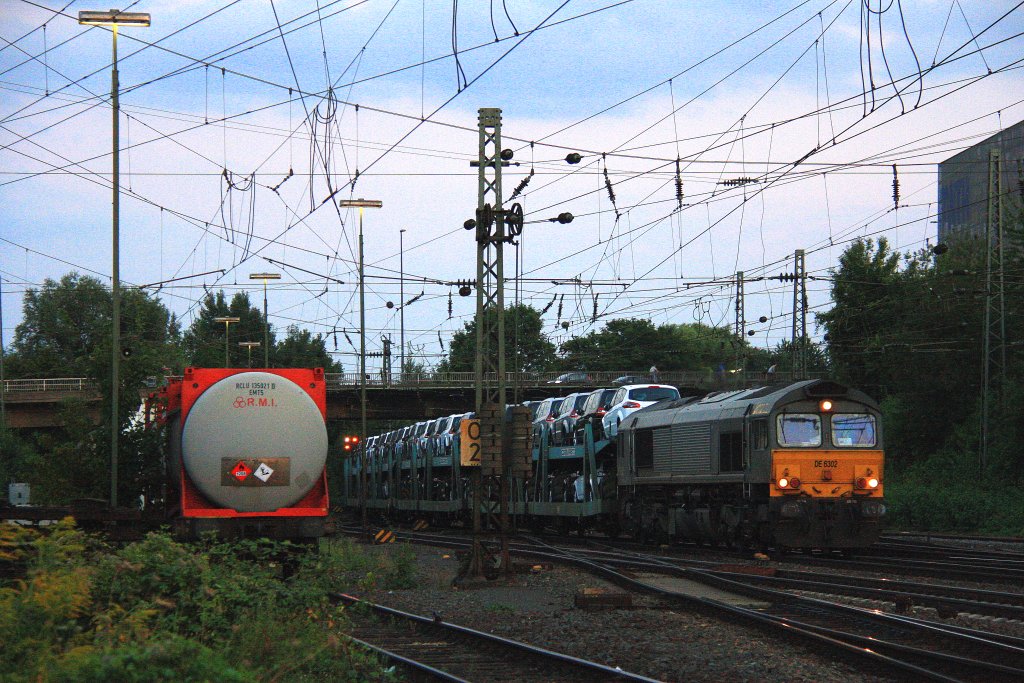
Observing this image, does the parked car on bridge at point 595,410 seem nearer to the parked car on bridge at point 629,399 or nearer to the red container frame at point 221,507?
the parked car on bridge at point 629,399

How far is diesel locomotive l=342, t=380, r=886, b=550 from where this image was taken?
2356 cm

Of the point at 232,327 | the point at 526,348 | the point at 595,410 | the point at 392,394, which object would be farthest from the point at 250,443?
the point at 232,327

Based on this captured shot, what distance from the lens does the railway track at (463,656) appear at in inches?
421

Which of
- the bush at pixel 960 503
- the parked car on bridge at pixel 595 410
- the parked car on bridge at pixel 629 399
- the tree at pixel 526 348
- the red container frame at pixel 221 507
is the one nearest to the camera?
the red container frame at pixel 221 507

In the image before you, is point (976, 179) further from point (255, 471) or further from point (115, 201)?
point (255, 471)

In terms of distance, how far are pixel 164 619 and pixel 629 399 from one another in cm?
2552

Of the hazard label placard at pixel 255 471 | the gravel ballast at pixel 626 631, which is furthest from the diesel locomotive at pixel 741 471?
the hazard label placard at pixel 255 471

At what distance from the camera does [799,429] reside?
939 inches

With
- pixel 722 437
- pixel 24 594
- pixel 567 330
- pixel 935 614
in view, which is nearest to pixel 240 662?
pixel 24 594

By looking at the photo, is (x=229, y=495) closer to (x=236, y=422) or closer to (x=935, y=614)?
(x=236, y=422)

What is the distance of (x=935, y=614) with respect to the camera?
47.5ft

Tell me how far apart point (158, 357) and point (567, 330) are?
2929 cm

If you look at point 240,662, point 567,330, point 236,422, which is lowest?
point 240,662

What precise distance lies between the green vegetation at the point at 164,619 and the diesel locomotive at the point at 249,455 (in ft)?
19.6
